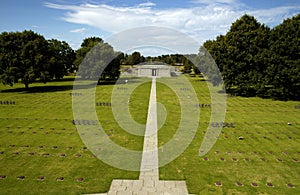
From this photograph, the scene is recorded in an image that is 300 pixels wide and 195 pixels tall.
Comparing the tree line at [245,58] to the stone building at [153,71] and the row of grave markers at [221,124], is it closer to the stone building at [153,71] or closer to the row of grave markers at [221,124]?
the row of grave markers at [221,124]

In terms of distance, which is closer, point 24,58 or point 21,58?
point 21,58

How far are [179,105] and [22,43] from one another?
30.2 meters

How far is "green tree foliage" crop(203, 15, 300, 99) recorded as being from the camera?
3447 centimetres

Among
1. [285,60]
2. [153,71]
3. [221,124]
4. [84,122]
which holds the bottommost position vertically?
[221,124]

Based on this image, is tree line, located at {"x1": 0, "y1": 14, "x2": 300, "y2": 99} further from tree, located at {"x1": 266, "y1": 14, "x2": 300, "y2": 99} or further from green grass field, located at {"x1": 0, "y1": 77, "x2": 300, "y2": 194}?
green grass field, located at {"x1": 0, "y1": 77, "x2": 300, "y2": 194}

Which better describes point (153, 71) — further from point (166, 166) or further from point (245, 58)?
point (166, 166)

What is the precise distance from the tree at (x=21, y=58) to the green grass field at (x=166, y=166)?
52.5 ft

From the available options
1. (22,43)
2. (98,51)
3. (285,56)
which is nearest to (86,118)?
(22,43)

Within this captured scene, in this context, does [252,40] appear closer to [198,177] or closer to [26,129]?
[198,177]

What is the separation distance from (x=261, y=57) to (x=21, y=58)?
129 feet

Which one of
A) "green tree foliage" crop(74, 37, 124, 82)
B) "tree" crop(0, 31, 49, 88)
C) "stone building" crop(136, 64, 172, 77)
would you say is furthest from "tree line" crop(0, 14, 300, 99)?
"stone building" crop(136, 64, 172, 77)

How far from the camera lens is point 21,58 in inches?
1599

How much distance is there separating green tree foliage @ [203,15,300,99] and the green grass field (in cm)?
1109

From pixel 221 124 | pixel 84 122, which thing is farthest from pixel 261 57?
pixel 84 122
